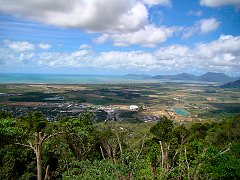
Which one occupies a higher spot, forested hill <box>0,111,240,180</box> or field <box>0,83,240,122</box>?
forested hill <box>0,111,240,180</box>

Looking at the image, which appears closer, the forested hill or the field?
the forested hill

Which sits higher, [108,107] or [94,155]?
[94,155]

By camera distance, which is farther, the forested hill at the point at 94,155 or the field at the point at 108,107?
the field at the point at 108,107

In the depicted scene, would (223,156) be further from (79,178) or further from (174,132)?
(174,132)

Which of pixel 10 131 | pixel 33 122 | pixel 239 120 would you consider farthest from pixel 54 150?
pixel 239 120

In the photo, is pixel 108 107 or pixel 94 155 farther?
pixel 108 107

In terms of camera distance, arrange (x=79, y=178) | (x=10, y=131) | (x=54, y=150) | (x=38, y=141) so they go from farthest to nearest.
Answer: (x=54, y=150), (x=38, y=141), (x=10, y=131), (x=79, y=178)

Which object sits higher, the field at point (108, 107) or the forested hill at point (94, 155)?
the forested hill at point (94, 155)

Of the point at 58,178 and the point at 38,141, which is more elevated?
the point at 38,141
